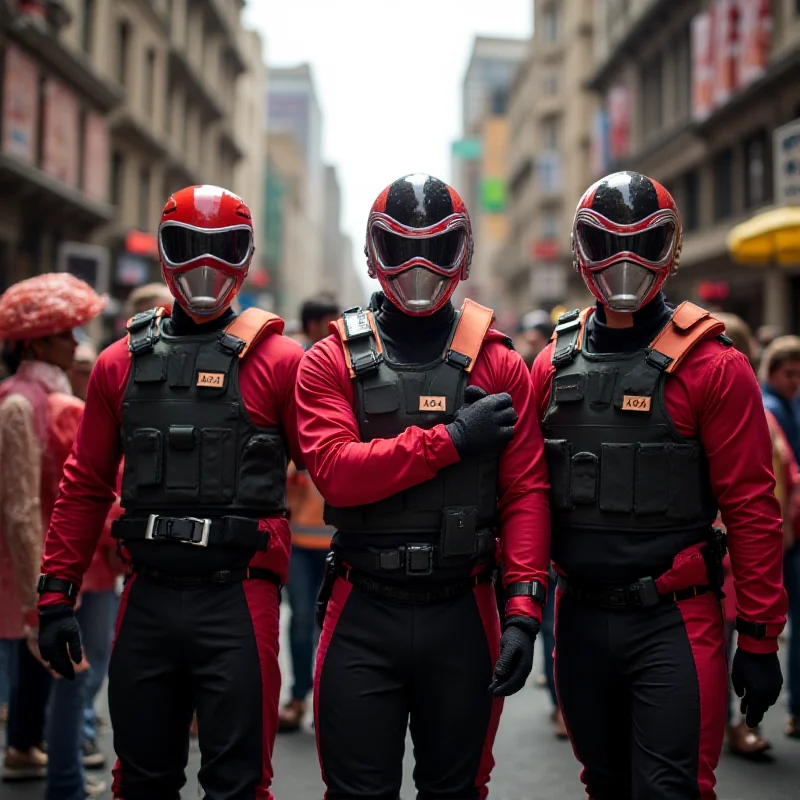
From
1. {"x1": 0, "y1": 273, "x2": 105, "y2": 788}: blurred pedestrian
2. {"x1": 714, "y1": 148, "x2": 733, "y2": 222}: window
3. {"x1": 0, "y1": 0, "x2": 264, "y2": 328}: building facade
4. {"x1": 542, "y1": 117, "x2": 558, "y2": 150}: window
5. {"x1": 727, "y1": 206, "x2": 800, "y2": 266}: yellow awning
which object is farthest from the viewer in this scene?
{"x1": 542, "y1": 117, "x2": 558, "y2": 150}: window

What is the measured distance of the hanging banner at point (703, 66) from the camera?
2464cm

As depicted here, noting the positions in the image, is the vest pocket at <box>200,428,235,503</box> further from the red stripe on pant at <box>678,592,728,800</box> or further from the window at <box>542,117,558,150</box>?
the window at <box>542,117,558,150</box>

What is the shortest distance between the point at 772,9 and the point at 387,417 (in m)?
21.3

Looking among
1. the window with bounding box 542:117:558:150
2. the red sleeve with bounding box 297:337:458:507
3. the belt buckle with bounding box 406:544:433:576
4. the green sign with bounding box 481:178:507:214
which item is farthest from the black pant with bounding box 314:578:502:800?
the green sign with bounding box 481:178:507:214

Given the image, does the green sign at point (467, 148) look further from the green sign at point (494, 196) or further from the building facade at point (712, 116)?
→ the building facade at point (712, 116)

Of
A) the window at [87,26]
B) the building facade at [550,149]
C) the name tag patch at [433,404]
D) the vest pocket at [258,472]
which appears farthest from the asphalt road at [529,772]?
the building facade at [550,149]

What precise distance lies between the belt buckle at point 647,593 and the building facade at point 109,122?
31.6 ft

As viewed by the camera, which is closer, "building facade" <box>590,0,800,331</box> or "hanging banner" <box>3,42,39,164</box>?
"hanging banner" <box>3,42,39,164</box>

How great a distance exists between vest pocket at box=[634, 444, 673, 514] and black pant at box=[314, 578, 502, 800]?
627 mm

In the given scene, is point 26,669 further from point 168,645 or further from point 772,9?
point 772,9

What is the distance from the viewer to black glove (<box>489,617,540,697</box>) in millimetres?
2869

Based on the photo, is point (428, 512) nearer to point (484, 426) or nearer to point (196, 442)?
point (484, 426)

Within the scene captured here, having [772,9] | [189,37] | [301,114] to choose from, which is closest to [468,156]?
[301,114]

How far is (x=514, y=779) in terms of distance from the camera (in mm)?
5098
